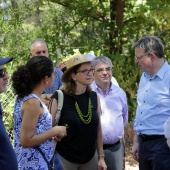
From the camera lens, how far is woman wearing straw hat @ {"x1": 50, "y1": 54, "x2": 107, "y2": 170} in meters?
3.57

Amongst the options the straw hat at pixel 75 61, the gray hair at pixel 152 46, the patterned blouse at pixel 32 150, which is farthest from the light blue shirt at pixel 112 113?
the patterned blouse at pixel 32 150

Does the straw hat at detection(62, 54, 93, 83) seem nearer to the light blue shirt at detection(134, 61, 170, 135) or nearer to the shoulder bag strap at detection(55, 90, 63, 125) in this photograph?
the shoulder bag strap at detection(55, 90, 63, 125)

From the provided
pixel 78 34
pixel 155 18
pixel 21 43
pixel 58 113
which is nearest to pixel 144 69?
pixel 58 113

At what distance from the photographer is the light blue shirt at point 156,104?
3.66m

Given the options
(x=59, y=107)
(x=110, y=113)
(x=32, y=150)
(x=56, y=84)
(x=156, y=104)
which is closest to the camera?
(x=32, y=150)

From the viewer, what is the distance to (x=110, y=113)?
13.7 ft

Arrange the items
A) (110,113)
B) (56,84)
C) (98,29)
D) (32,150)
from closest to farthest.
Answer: (32,150) → (110,113) → (56,84) → (98,29)

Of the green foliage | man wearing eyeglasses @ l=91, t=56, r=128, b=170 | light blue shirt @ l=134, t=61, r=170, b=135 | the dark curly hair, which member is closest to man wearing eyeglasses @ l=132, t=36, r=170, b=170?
light blue shirt @ l=134, t=61, r=170, b=135

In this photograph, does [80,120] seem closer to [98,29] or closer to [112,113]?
[112,113]

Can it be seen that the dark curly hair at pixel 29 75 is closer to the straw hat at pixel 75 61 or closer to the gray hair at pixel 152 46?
the straw hat at pixel 75 61

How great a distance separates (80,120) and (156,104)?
72cm

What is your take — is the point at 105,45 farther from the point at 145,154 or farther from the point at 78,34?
the point at 145,154

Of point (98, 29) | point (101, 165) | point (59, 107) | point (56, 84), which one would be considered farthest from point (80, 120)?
point (98, 29)

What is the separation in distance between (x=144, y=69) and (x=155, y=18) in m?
5.03
